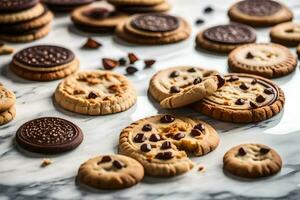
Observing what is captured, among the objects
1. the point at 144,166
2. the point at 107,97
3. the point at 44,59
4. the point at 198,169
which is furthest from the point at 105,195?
the point at 44,59

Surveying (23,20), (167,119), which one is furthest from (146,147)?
(23,20)

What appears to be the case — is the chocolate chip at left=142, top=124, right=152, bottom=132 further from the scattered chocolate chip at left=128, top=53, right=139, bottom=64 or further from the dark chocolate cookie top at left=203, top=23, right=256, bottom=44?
the dark chocolate cookie top at left=203, top=23, right=256, bottom=44

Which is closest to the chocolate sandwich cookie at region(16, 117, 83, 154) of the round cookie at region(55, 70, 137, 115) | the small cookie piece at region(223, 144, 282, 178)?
the round cookie at region(55, 70, 137, 115)

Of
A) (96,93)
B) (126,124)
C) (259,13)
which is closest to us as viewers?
(126,124)

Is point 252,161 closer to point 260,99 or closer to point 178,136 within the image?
point 178,136

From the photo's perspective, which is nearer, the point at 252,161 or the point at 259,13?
the point at 252,161

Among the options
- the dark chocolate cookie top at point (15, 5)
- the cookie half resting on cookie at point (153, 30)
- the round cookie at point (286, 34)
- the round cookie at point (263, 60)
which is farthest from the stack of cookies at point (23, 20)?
the round cookie at point (286, 34)
